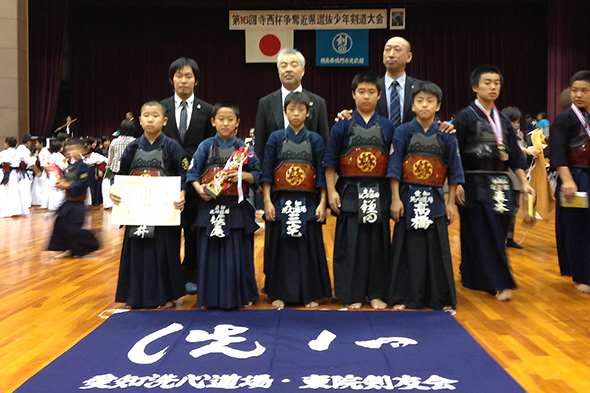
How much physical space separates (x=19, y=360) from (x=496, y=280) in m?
2.66

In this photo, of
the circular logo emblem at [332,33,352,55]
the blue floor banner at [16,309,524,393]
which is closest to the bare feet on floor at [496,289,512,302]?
the blue floor banner at [16,309,524,393]

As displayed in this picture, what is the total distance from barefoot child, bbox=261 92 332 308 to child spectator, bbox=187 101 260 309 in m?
0.14

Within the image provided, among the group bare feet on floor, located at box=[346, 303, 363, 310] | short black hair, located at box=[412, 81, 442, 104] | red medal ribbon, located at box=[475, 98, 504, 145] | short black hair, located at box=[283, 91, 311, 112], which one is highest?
short black hair, located at box=[412, 81, 442, 104]

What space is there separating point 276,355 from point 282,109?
5.40ft

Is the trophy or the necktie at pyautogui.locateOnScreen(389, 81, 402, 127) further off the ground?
the necktie at pyautogui.locateOnScreen(389, 81, 402, 127)

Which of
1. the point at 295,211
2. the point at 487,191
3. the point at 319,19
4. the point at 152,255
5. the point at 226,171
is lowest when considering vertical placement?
the point at 152,255

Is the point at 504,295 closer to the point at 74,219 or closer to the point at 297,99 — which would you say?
the point at 297,99

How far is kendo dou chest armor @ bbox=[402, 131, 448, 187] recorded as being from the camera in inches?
113

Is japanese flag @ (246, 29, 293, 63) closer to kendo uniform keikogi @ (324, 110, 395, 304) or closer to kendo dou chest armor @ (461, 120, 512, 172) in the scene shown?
kendo dou chest armor @ (461, 120, 512, 172)

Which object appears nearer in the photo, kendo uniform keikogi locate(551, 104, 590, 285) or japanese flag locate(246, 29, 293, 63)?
kendo uniform keikogi locate(551, 104, 590, 285)

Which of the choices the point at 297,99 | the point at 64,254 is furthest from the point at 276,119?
the point at 64,254

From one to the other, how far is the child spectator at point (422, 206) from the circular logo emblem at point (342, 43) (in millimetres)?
10155

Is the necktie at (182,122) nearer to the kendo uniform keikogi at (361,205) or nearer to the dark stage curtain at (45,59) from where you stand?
the kendo uniform keikogi at (361,205)

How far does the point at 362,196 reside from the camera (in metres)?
2.89
